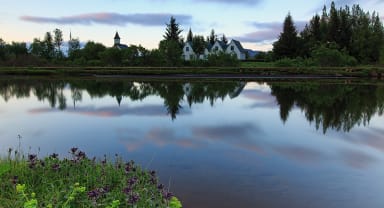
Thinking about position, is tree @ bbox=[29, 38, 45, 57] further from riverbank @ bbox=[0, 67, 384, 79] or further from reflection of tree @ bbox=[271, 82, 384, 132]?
reflection of tree @ bbox=[271, 82, 384, 132]

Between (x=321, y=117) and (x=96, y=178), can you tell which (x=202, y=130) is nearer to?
(x=321, y=117)

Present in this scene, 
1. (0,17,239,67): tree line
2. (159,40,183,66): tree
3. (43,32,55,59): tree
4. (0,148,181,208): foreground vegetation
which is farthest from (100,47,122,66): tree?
(0,148,181,208): foreground vegetation

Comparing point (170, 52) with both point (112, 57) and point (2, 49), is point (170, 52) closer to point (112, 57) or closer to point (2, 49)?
point (112, 57)

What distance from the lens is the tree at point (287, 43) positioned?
270 ft

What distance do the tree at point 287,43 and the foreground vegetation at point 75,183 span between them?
7777 cm

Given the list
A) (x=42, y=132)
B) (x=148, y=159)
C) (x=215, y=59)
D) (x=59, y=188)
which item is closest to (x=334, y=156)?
(x=148, y=159)

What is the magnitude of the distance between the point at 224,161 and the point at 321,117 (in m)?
9.80

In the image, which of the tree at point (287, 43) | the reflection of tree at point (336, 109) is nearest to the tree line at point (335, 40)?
the tree at point (287, 43)

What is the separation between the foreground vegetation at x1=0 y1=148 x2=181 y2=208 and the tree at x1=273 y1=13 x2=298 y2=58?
77773 mm

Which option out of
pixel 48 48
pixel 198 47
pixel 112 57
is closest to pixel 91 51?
pixel 112 57

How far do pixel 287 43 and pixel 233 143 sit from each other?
7318 cm

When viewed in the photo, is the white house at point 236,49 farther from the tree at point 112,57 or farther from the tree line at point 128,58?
the tree at point 112,57

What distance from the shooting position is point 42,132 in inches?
577

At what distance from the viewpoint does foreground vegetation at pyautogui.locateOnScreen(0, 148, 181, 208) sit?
5896 mm
